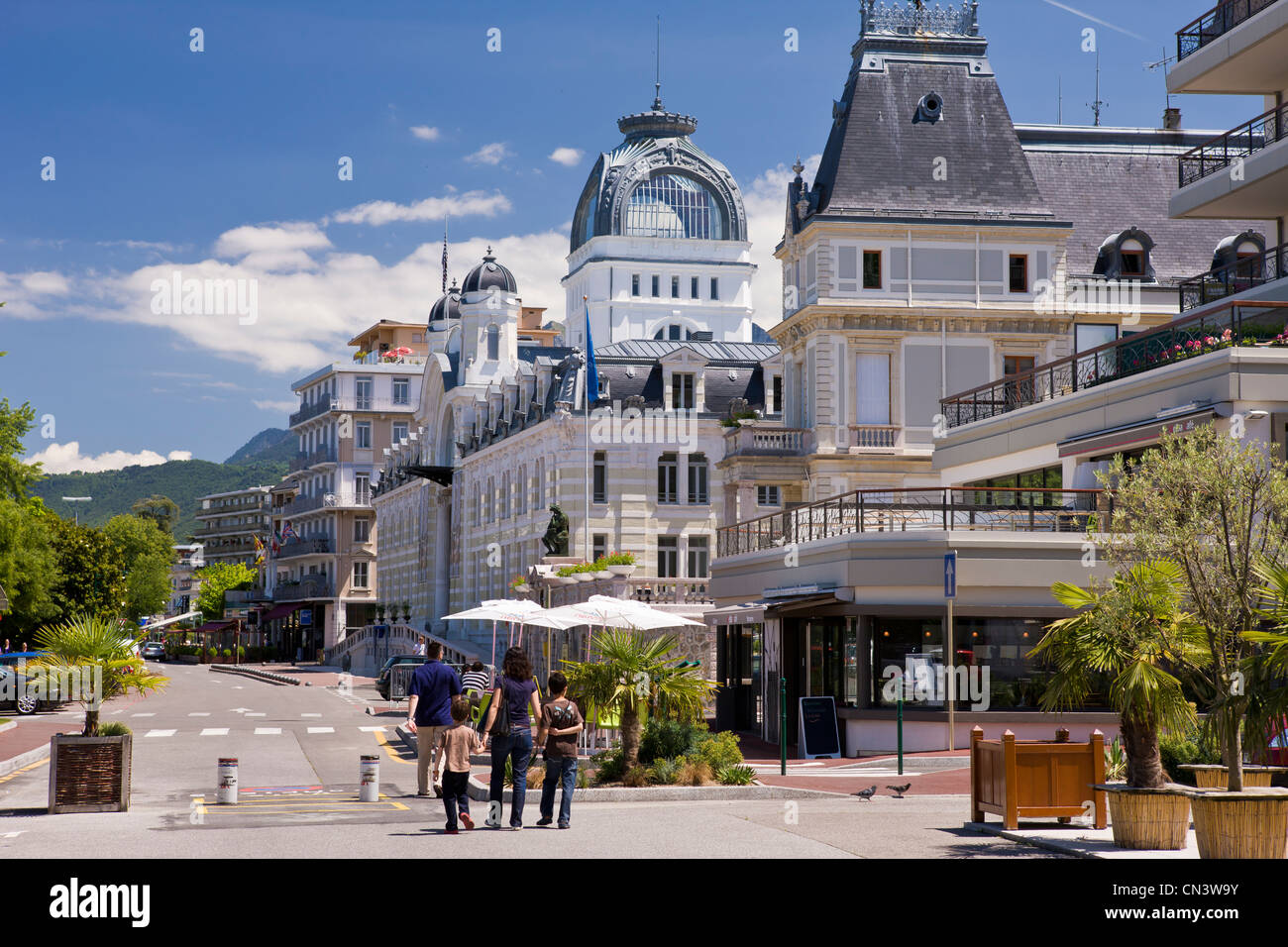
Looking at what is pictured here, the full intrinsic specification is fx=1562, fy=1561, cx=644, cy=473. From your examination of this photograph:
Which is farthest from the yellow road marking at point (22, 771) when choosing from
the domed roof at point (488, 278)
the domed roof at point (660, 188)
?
the domed roof at point (660, 188)

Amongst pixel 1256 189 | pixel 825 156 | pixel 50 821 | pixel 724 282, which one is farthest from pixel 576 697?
pixel 724 282

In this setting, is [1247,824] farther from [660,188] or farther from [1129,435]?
[660,188]

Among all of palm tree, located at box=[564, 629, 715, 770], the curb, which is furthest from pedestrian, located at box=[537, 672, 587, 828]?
the curb

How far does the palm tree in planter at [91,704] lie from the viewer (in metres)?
18.4

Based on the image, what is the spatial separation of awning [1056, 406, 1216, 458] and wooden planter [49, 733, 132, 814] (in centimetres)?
1630

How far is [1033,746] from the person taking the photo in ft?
50.8

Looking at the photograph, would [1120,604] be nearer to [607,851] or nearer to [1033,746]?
[1033,746]

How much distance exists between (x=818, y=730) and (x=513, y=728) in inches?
451

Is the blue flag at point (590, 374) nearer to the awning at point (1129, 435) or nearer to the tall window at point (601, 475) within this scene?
the tall window at point (601, 475)

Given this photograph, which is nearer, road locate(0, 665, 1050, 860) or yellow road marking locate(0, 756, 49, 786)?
road locate(0, 665, 1050, 860)

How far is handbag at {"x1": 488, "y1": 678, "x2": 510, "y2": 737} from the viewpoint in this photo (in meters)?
16.5

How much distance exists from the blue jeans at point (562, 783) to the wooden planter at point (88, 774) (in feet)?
17.9

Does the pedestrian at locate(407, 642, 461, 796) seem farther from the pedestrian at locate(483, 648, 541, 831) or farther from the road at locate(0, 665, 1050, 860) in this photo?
the pedestrian at locate(483, 648, 541, 831)

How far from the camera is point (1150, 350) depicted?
28.2 meters
